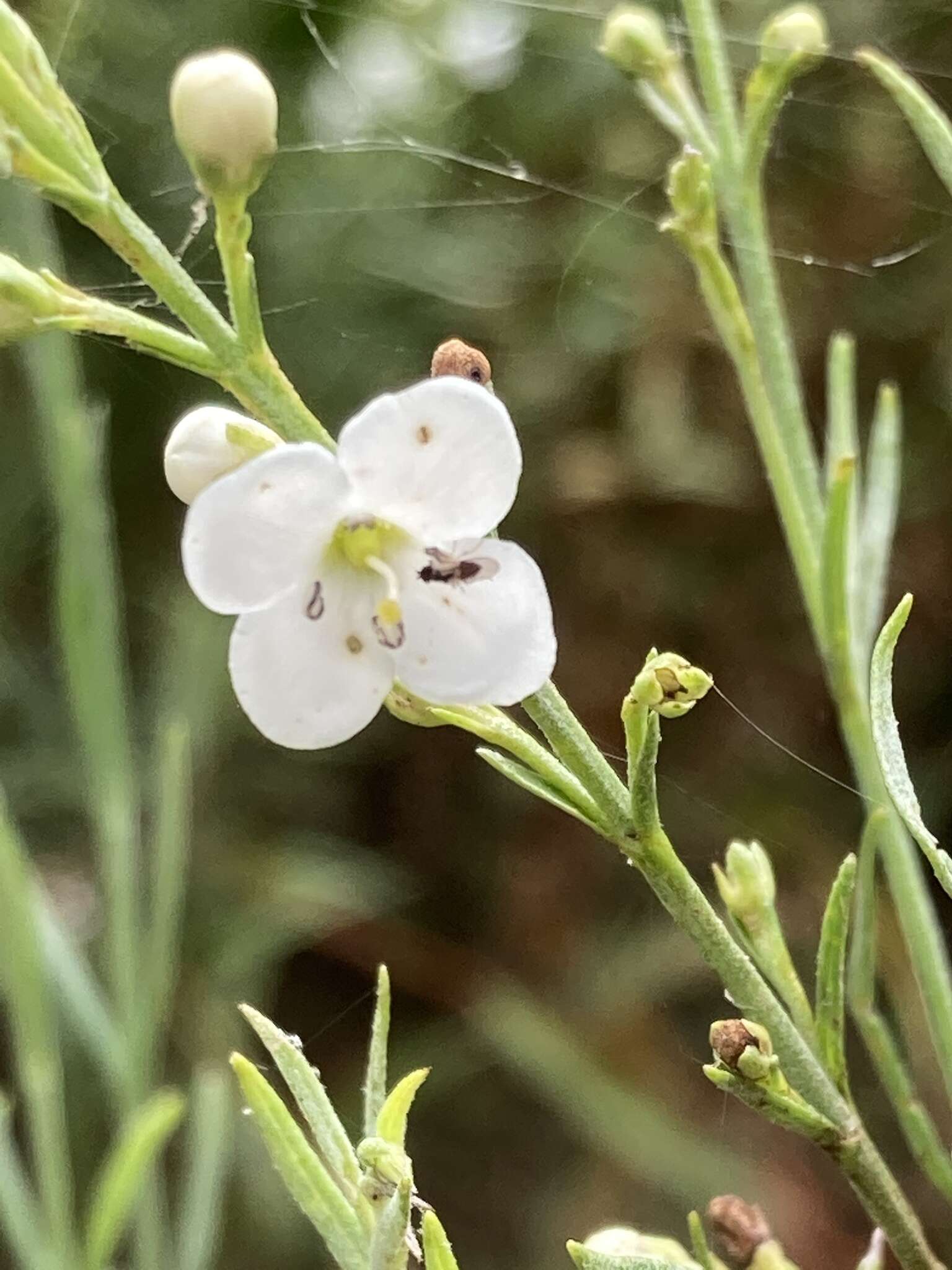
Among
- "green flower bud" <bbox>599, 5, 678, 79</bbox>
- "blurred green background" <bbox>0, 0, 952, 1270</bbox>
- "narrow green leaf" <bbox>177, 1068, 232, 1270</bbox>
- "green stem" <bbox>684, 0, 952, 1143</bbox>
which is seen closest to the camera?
"green stem" <bbox>684, 0, 952, 1143</bbox>

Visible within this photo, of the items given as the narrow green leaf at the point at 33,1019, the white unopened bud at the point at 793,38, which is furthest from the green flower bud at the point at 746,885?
Answer: the narrow green leaf at the point at 33,1019

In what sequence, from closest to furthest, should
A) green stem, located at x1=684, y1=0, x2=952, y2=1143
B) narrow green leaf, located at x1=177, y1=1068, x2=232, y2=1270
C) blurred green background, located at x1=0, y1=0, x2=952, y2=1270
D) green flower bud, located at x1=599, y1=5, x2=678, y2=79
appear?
green stem, located at x1=684, y1=0, x2=952, y2=1143 → green flower bud, located at x1=599, y1=5, x2=678, y2=79 → narrow green leaf, located at x1=177, y1=1068, x2=232, y2=1270 → blurred green background, located at x1=0, y1=0, x2=952, y2=1270

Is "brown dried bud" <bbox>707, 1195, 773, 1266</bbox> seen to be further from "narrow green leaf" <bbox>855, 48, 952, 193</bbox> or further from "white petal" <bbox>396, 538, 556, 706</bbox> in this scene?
"narrow green leaf" <bbox>855, 48, 952, 193</bbox>

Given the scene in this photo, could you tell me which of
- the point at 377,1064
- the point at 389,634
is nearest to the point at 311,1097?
the point at 377,1064

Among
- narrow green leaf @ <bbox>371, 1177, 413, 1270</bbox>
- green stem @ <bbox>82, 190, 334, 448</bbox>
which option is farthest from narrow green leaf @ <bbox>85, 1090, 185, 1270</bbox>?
green stem @ <bbox>82, 190, 334, 448</bbox>

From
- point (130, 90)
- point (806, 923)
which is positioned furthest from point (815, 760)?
point (130, 90)

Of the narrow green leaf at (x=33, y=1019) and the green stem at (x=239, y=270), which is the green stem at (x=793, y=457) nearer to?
the green stem at (x=239, y=270)
